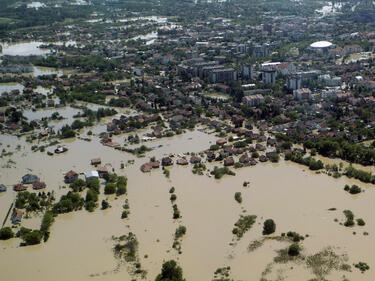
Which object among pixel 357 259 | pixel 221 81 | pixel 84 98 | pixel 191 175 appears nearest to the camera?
pixel 357 259

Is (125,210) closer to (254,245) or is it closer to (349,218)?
(254,245)

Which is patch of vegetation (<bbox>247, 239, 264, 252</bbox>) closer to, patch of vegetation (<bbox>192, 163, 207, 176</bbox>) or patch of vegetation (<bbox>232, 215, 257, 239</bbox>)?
patch of vegetation (<bbox>232, 215, 257, 239</bbox>)

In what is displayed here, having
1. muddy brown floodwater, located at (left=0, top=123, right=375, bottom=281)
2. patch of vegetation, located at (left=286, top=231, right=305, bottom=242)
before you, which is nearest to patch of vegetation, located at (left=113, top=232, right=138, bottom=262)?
muddy brown floodwater, located at (left=0, top=123, right=375, bottom=281)

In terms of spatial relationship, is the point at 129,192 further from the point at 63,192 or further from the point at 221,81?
the point at 221,81

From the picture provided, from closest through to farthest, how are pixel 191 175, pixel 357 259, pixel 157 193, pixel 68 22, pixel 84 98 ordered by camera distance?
pixel 357 259
pixel 157 193
pixel 191 175
pixel 84 98
pixel 68 22

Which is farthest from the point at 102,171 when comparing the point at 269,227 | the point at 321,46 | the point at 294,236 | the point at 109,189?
the point at 321,46

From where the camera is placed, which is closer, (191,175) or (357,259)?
(357,259)

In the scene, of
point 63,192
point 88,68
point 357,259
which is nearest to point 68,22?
point 88,68
